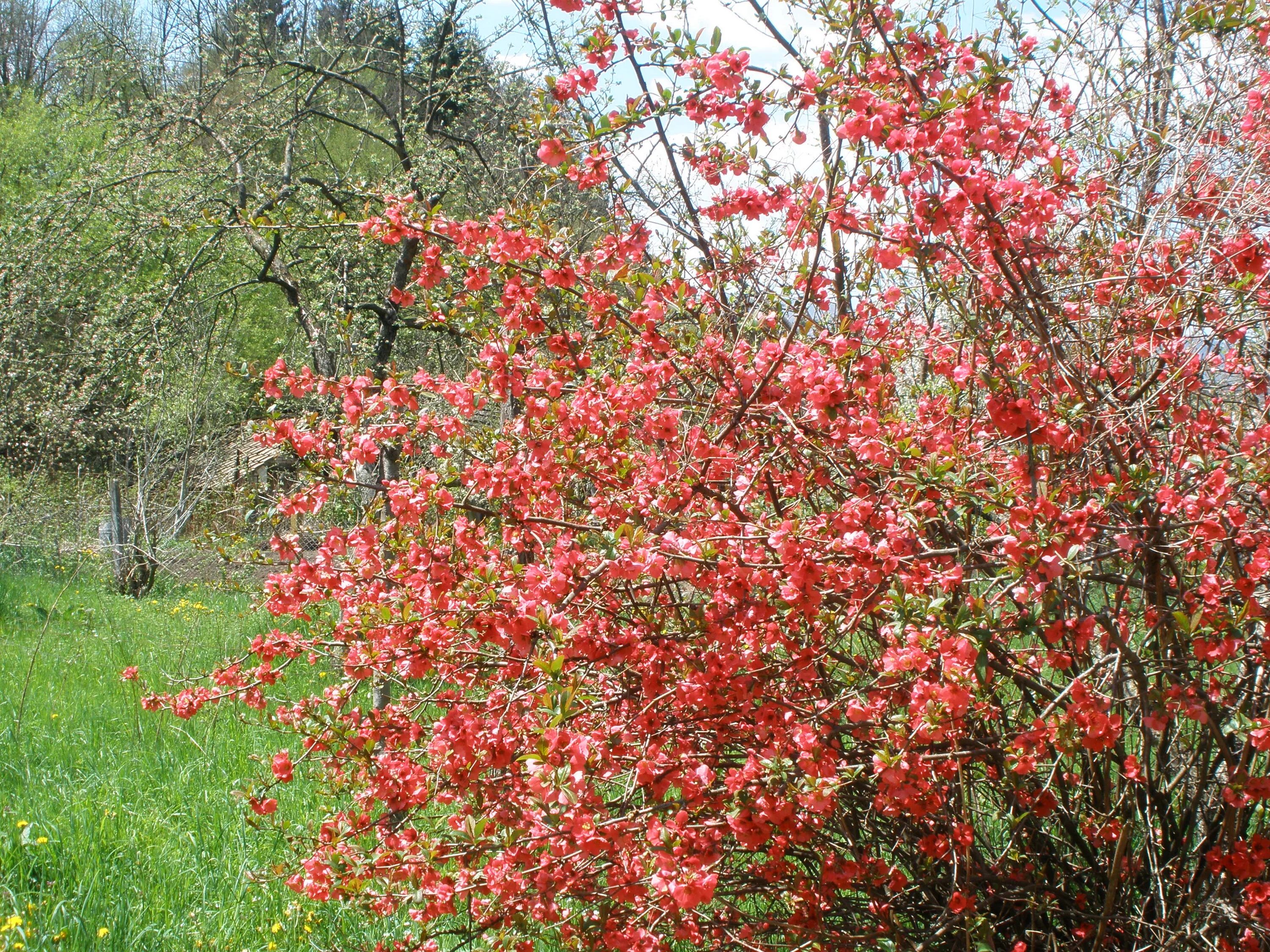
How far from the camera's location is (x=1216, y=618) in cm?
199

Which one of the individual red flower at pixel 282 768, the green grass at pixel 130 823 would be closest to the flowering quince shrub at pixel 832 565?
the individual red flower at pixel 282 768

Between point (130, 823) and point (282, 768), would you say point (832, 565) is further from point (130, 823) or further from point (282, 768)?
point (130, 823)

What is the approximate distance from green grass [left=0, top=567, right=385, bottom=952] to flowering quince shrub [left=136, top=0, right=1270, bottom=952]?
0.45 metres

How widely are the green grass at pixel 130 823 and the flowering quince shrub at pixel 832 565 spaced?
45 centimetres

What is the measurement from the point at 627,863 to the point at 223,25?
869 cm

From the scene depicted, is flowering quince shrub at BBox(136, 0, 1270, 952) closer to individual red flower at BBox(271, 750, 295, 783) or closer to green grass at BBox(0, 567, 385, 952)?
individual red flower at BBox(271, 750, 295, 783)

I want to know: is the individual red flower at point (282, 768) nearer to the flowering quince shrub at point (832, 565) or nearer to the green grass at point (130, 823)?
the flowering quince shrub at point (832, 565)

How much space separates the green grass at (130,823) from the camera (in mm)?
2984

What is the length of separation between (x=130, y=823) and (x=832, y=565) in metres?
2.88

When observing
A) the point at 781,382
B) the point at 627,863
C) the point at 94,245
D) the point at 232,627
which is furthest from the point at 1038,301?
the point at 94,245

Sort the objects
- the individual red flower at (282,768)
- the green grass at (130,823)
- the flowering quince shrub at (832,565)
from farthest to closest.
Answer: the green grass at (130,823), the individual red flower at (282,768), the flowering quince shrub at (832,565)

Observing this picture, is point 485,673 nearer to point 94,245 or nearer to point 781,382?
point 781,382

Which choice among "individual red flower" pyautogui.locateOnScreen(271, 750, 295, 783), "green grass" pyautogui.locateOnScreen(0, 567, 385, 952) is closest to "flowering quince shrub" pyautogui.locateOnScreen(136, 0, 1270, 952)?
"individual red flower" pyautogui.locateOnScreen(271, 750, 295, 783)

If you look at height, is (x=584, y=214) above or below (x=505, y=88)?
below
